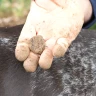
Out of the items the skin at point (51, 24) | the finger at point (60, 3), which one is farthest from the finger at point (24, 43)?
the finger at point (60, 3)

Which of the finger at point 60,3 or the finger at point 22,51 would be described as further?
the finger at point 60,3

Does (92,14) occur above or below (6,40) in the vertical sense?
below

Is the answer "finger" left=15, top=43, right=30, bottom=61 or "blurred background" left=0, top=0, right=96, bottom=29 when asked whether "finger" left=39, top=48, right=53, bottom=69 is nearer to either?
"finger" left=15, top=43, right=30, bottom=61

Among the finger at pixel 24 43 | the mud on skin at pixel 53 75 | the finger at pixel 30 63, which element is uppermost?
the finger at pixel 24 43

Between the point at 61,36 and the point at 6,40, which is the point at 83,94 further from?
the point at 6,40

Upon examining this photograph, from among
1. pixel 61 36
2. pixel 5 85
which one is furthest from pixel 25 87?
pixel 61 36

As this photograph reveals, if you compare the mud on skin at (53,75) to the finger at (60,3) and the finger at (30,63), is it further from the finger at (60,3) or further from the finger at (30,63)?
the finger at (60,3)

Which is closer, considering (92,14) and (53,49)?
(53,49)
